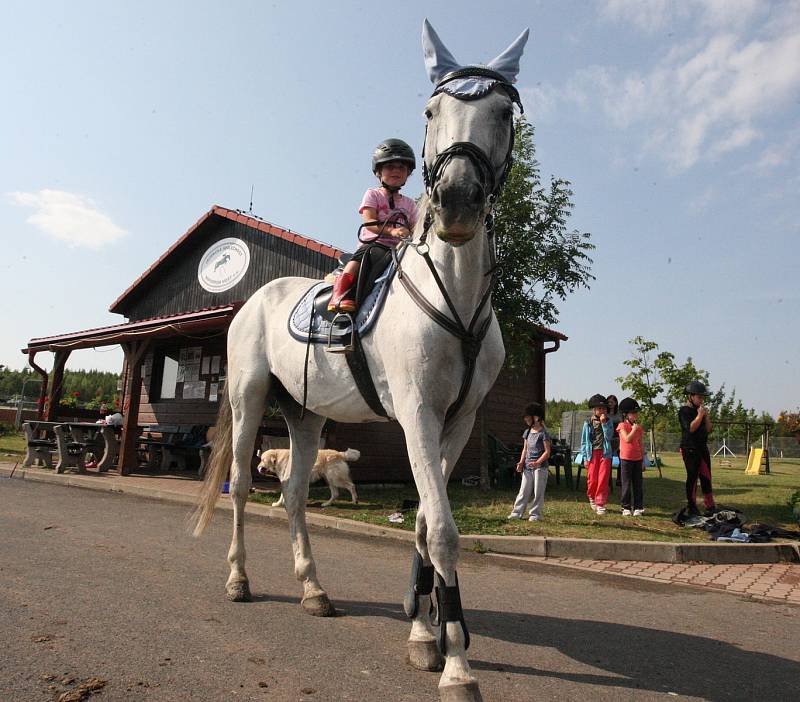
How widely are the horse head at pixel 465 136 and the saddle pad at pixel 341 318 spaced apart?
56 centimetres

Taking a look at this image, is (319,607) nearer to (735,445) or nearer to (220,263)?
(220,263)

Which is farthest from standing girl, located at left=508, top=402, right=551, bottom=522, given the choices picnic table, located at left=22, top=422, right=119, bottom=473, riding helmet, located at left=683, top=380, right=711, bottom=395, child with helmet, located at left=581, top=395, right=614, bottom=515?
picnic table, located at left=22, top=422, right=119, bottom=473

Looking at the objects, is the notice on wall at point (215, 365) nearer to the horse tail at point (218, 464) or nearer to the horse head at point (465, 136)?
the horse tail at point (218, 464)

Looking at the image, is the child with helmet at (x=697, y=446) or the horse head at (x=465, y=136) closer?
the horse head at (x=465, y=136)

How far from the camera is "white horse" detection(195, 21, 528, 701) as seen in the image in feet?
8.63

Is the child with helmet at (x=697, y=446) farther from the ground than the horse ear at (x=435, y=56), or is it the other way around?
the horse ear at (x=435, y=56)

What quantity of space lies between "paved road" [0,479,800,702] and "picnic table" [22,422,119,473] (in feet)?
26.7

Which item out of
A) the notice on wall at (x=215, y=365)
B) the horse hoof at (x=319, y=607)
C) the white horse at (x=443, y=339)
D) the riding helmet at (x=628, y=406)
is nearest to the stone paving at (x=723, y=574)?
the riding helmet at (x=628, y=406)

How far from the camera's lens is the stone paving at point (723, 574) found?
557cm

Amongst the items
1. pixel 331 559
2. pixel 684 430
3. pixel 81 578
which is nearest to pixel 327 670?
pixel 81 578

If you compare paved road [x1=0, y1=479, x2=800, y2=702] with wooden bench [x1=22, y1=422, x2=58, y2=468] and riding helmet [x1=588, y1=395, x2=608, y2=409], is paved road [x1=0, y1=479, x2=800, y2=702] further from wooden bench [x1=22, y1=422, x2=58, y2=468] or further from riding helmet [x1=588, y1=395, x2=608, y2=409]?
wooden bench [x1=22, y1=422, x2=58, y2=468]

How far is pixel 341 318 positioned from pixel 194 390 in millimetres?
14567

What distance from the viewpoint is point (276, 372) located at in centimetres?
451

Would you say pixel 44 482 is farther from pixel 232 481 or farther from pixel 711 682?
pixel 711 682
